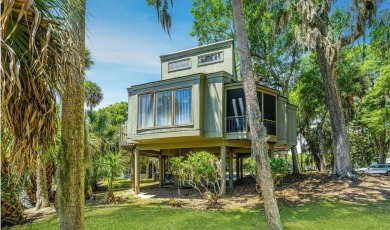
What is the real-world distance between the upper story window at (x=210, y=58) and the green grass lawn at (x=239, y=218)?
8.04 m

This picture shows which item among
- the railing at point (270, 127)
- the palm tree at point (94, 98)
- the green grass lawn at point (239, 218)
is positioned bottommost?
the green grass lawn at point (239, 218)

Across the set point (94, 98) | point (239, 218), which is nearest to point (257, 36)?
point (239, 218)

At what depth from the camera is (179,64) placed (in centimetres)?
1766

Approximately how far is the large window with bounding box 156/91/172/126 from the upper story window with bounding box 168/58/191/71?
2.65 metres

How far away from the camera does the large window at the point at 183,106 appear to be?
583 inches

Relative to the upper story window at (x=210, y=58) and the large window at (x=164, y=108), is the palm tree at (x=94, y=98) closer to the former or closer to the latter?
the upper story window at (x=210, y=58)

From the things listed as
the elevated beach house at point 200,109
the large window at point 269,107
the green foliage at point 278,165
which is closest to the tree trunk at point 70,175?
the green foliage at point 278,165

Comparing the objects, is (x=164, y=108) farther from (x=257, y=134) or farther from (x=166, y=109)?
(x=257, y=134)

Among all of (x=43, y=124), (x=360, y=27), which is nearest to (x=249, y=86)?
(x=43, y=124)

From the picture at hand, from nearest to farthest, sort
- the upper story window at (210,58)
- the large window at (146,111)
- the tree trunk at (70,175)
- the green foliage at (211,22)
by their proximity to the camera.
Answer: the tree trunk at (70,175) < the large window at (146,111) < the upper story window at (210,58) < the green foliage at (211,22)

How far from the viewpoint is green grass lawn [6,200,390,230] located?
9078mm

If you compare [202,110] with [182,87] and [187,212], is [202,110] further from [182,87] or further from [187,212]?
[187,212]

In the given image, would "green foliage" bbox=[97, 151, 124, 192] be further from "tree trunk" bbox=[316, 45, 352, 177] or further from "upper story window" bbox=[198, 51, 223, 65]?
"tree trunk" bbox=[316, 45, 352, 177]

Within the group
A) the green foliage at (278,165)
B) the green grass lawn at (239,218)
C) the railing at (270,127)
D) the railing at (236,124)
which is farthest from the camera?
the railing at (270,127)
